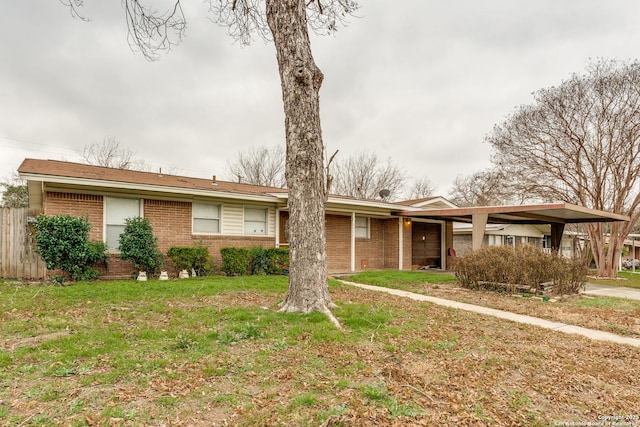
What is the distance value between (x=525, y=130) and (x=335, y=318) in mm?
16672

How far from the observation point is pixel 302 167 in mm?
5898

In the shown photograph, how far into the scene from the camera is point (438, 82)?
15.1 metres

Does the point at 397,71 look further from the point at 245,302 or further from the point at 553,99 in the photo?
the point at 245,302

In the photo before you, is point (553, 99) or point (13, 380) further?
point (553, 99)

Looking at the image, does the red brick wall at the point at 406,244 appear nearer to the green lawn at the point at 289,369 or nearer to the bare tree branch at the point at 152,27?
the green lawn at the point at 289,369

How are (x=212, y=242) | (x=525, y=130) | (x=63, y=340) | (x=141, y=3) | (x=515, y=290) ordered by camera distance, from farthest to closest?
(x=525, y=130)
(x=212, y=242)
(x=515, y=290)
(x=141, y=3)
(x=63, y=340)

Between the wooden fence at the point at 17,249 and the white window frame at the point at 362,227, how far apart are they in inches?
414

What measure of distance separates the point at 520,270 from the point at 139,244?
9906 millimetres

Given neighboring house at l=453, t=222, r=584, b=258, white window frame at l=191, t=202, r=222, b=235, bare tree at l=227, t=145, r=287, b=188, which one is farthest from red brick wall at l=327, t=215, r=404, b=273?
bare tree at l=227, t=145, r=287, b=188

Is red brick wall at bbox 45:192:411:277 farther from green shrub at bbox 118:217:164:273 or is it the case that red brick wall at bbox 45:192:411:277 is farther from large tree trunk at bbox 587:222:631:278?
large tree trunk at bbox 587:222:631:278

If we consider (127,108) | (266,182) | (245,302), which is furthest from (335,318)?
(266,182)

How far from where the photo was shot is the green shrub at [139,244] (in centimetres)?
949

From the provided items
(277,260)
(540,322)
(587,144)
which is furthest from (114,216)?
(587,144)

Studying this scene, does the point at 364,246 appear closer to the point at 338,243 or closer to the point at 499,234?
the point at 338,243
